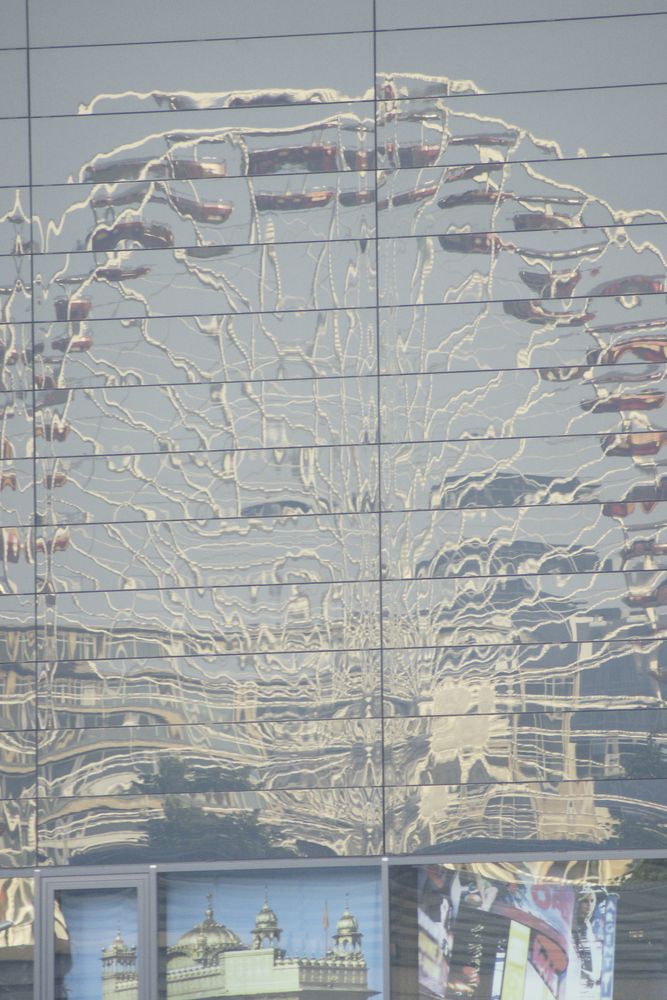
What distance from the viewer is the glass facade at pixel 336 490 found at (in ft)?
17.2

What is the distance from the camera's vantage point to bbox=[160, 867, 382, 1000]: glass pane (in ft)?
17.3

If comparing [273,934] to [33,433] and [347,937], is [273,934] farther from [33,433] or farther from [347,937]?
[33,433]

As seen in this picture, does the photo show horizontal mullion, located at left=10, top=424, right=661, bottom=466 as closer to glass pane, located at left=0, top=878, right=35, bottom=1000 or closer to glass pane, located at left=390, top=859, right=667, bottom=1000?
glass pane, located at left=390, top=859, right=667, bottom=1000

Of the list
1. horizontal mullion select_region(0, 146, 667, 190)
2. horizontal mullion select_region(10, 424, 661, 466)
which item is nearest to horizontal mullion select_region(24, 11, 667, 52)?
horizontal mullion select_region(0, 146, 667, 190)

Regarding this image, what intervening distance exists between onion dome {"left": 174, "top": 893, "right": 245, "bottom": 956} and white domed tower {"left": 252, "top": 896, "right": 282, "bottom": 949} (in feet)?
0.30

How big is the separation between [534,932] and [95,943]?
2313mm

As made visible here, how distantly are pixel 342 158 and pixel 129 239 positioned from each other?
1217 mm

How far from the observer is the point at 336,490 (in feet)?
17.5

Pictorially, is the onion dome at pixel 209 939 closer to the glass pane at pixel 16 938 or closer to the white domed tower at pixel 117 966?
the white domed tower at pixel 117 966

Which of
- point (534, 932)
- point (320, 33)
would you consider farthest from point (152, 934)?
point (320, 33)

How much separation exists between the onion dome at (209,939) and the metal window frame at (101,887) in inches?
6.4

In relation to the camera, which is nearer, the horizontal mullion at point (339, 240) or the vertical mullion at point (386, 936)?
the vertical mullion at point (386, 936)

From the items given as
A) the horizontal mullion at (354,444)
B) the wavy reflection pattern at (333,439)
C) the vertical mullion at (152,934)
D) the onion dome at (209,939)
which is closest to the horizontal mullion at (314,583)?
the wavy reflection pattern at (333,439)

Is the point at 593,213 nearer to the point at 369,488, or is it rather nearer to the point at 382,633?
the point at 369,488
